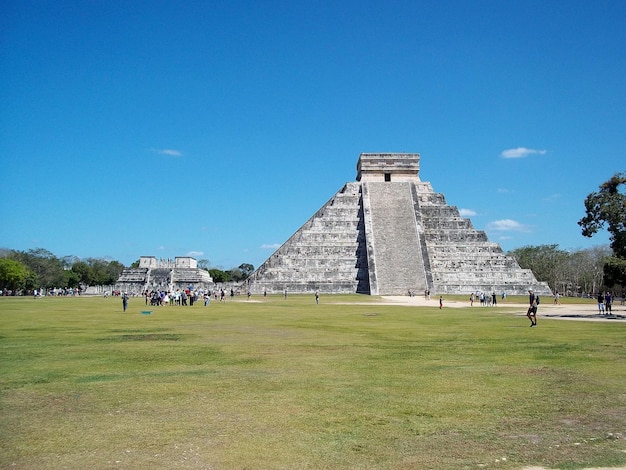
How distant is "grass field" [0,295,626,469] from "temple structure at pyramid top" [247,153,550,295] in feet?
107

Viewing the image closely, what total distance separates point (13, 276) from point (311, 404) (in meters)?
61.7

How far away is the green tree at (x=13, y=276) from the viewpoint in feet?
197

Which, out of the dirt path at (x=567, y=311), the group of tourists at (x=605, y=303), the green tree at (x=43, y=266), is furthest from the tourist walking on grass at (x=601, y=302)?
the green tree at (x=43, y=266)

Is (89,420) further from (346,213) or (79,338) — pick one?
(346,213)

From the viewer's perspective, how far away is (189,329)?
52.4 feet

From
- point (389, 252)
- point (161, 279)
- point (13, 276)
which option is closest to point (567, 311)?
point (389, 252)

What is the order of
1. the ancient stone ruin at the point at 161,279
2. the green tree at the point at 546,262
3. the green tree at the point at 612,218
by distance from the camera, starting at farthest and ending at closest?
the green tree at the point at 546,262, the ancient stone ruin at the point at 161,279, the green tree at the point at 612,218

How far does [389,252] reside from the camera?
4744 cm

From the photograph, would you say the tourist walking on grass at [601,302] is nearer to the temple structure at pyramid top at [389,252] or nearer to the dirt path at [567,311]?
the dirt path at [567,311]

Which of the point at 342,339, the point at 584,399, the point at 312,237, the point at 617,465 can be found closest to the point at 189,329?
the point at 342,339

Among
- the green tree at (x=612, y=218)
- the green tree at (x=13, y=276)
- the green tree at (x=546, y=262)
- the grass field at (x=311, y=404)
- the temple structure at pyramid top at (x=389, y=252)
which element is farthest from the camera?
the green tree at (x=546, y=262)

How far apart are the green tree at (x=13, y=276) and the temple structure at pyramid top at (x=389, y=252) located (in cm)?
2901

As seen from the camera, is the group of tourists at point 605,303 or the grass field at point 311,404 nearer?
the grass field at point 311,404

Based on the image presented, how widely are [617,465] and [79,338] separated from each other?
11.6m
